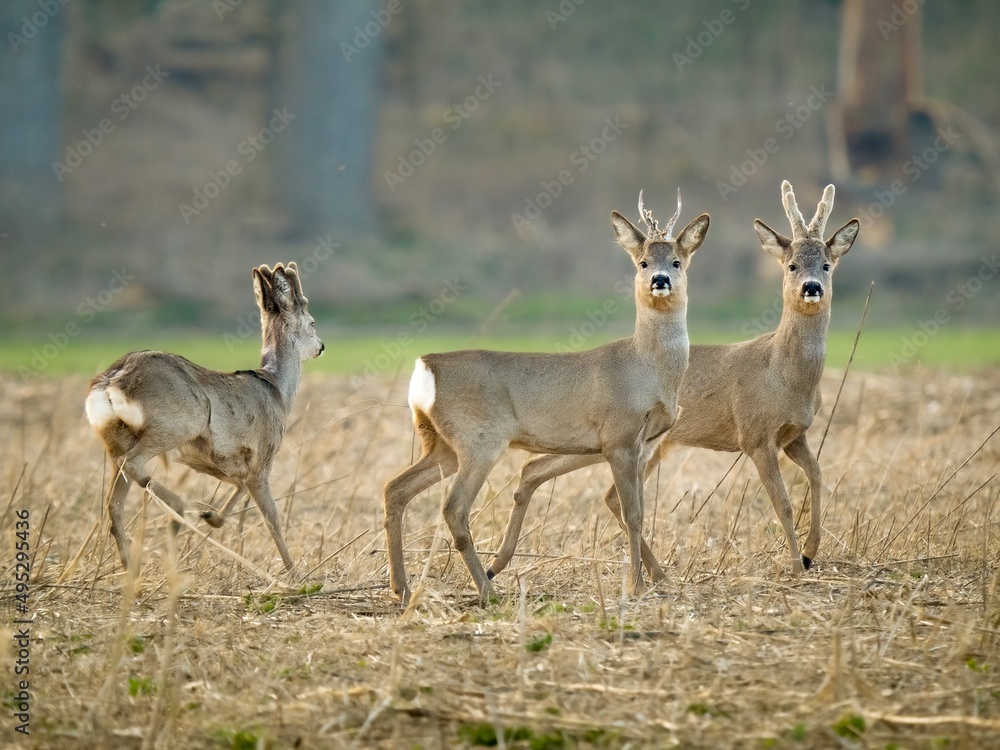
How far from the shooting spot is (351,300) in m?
28.4

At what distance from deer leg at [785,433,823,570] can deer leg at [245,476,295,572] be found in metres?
3.11

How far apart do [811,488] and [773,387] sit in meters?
0.70

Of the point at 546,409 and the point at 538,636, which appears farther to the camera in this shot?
the point at 546,409

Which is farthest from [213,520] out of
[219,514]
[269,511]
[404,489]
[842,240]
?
[842,240]

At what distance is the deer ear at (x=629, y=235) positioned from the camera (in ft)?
27.3

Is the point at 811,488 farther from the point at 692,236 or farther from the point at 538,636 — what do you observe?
the point at 538,636

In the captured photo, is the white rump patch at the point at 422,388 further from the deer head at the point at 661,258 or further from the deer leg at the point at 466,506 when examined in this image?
the deer head at the point at 661,258

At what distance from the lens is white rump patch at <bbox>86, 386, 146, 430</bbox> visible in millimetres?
8016

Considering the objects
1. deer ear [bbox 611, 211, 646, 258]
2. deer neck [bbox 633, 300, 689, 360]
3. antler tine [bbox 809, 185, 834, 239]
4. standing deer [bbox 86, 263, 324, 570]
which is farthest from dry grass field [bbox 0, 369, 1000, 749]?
deer ear [bbox 611, 211, 646, 258]

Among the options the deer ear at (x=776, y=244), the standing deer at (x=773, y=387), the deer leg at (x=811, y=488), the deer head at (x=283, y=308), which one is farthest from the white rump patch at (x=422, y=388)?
the deer ear at (x=776, y=244)

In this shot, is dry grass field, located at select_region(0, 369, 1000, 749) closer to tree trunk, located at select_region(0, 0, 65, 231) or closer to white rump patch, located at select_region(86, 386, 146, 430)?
white rump patch, located at select_region(86, 386, 146, 430)

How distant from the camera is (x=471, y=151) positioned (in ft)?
122

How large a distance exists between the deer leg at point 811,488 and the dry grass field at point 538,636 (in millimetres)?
176

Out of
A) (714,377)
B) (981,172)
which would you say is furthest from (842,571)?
(981,172)
